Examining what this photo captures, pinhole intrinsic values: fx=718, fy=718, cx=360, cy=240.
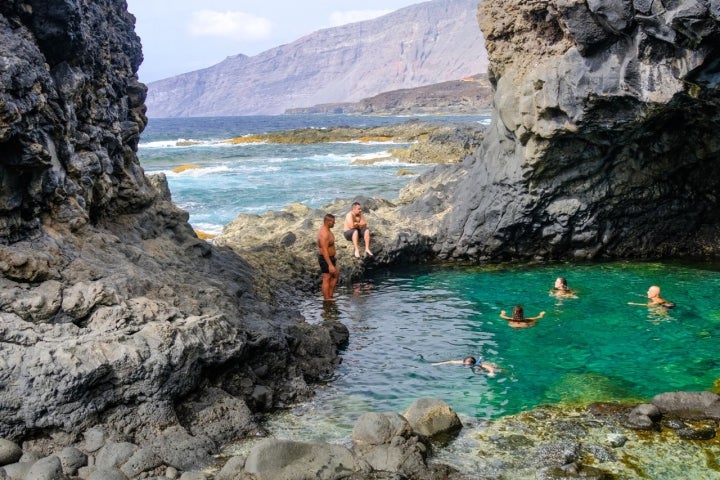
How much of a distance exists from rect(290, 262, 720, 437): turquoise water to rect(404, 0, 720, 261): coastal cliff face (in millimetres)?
971

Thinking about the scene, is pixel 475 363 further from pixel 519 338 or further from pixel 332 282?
pixel 332 282

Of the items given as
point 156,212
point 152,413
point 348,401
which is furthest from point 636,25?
point 152,413

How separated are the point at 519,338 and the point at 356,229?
5702 mm

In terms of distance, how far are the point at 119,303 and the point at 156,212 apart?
14.5ft

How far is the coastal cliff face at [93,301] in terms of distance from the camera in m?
8.16

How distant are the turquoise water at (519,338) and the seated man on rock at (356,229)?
892 mm

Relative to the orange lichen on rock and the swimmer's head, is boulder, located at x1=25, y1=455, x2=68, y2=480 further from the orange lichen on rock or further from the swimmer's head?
the orange lichen on rock

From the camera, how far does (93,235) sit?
34.2ft

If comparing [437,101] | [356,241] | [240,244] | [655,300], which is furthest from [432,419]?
[437,101]

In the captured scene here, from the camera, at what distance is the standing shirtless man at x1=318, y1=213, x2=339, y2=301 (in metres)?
15.4

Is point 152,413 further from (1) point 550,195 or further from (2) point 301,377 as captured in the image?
(1) point 550,195

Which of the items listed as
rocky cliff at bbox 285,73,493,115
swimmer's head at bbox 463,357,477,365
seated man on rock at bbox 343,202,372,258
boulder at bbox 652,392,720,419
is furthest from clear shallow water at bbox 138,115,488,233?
rocky cliff at bbox 285,73,493,115

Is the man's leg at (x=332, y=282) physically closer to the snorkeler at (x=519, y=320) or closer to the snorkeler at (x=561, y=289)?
the snorkeler at (x=519, y=320)

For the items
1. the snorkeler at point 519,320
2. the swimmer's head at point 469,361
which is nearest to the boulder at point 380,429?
the swimmer's head at point 469,361
